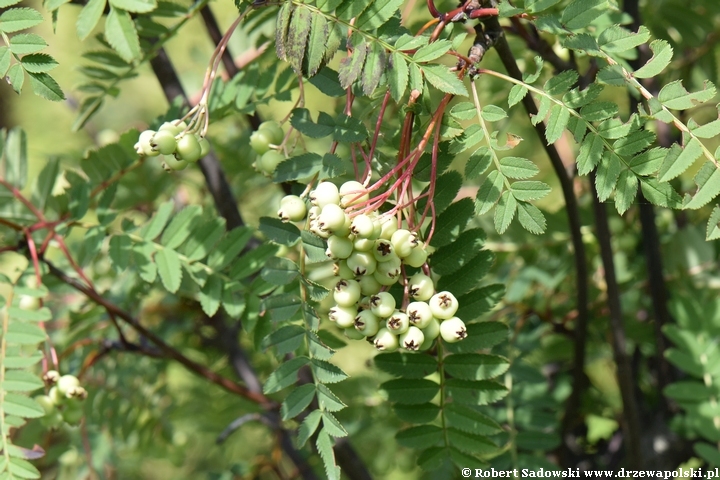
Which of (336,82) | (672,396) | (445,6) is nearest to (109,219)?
(336,82)

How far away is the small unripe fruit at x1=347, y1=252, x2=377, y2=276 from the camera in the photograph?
0.62 meters

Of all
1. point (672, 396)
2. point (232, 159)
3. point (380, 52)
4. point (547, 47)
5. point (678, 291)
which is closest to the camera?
point (380, 52)

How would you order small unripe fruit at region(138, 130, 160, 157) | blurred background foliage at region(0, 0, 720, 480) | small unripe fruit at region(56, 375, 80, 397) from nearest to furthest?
small unripe fruit at region(138, 130, 160, 157) → small unripe fruit at region(56, 375, 80, 397) → blurred background foliage at region(0, 0, 720, 480)

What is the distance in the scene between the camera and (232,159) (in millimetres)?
1301

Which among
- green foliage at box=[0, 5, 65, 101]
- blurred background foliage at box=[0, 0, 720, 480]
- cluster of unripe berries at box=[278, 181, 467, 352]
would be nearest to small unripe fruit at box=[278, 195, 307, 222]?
cluster of unripe berries at box=[278, 181, 467, 352]

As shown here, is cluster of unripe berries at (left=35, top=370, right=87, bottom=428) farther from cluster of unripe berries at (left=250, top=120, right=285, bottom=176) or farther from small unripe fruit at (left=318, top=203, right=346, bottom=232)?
small unripe fruit at (left=318, top=203, right=346, bottom=232)

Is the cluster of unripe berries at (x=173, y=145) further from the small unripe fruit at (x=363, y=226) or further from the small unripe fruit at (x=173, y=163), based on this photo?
the small unripe fruit at (x=363, y=226)

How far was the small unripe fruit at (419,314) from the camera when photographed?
65cm

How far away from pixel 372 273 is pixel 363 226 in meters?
0.07

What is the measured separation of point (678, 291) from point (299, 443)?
28.0 inches

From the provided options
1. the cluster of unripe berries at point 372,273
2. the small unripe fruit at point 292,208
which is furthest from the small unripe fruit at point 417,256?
the small unripe fruit at point 292,208

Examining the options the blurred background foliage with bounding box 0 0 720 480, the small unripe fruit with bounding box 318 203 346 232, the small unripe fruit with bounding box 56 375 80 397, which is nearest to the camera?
the small unripe fruit with bounding box 318 203 346 232

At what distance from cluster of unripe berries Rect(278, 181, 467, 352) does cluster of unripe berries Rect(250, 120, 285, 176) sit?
85mm

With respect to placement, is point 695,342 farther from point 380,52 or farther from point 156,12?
point 156,12
